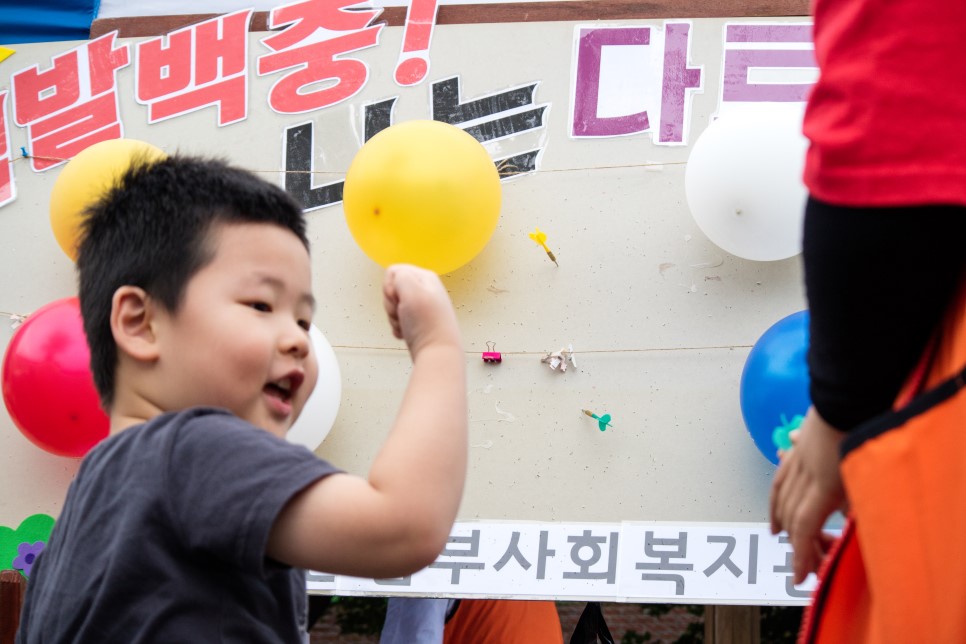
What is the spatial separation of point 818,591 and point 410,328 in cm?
40

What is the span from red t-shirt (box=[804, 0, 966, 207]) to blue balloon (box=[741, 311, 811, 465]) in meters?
→ 1.59

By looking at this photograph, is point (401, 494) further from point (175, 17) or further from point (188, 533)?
point (175, 17)

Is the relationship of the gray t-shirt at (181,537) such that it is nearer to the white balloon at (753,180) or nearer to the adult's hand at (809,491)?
the adult's hand at (809,491)

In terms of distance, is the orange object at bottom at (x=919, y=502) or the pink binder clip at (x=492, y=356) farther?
the pink binder clip at (x=492, y=356)

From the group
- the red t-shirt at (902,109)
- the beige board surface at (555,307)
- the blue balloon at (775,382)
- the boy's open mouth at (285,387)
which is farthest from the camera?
the beige board surface at (555,307)

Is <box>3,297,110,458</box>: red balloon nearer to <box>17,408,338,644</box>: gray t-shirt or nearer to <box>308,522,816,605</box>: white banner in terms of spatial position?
<box>308,522,816,605</box>: white banner

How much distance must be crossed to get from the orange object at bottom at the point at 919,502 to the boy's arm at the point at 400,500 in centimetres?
31

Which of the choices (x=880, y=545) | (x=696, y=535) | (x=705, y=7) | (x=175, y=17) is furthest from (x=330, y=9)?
(x=880, y=545)

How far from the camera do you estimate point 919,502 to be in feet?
1.97

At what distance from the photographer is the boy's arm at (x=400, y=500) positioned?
76cm

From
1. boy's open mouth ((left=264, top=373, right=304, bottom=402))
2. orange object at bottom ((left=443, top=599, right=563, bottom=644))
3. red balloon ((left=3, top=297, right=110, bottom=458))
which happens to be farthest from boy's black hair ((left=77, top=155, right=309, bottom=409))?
orange object at bottom ((left=443, top=599, right=563, bottom=644))

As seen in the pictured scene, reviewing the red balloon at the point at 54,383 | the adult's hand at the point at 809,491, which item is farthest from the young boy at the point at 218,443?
the red balloon at the point at 54,383

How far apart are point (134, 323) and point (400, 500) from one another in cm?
36

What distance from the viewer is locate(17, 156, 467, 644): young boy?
766 millimetres
